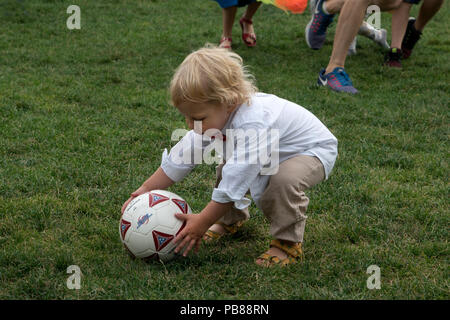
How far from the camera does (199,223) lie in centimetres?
237

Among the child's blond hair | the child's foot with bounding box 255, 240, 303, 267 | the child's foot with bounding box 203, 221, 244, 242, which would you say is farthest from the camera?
the child's foot with bounding box 203, 221, 244, 242

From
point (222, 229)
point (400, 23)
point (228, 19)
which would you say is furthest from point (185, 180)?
point (400, 23)

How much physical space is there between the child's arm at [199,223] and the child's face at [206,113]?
0.34m

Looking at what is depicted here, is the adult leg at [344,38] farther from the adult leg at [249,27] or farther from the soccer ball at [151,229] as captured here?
the soccer ball at [151,229]

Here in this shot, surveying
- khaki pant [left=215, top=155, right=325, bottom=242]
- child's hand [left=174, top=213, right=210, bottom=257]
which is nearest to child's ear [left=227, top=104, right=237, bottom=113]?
khaki pant [left=215, top=155, right=325, bottom=242]

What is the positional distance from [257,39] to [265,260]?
522cm

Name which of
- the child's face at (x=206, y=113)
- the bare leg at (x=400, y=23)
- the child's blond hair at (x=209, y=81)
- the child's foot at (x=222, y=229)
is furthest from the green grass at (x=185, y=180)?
the child's blond hair at (x=209, y=81)

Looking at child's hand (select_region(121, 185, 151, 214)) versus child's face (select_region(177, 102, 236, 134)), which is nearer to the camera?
child's face (select_region(177, 102, 236, 134))

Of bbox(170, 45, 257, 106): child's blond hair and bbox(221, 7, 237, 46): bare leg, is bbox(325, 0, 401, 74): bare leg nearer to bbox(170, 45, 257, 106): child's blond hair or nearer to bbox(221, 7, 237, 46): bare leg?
bbox(221, 7, 237, 46): bare leg

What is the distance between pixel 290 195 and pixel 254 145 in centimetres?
32

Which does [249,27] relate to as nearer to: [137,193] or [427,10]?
[427,10]

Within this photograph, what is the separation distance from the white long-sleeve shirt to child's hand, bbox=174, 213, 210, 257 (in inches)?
4.9

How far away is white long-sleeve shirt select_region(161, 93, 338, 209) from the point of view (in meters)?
2.33

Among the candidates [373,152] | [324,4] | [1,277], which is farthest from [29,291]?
[324,4]
